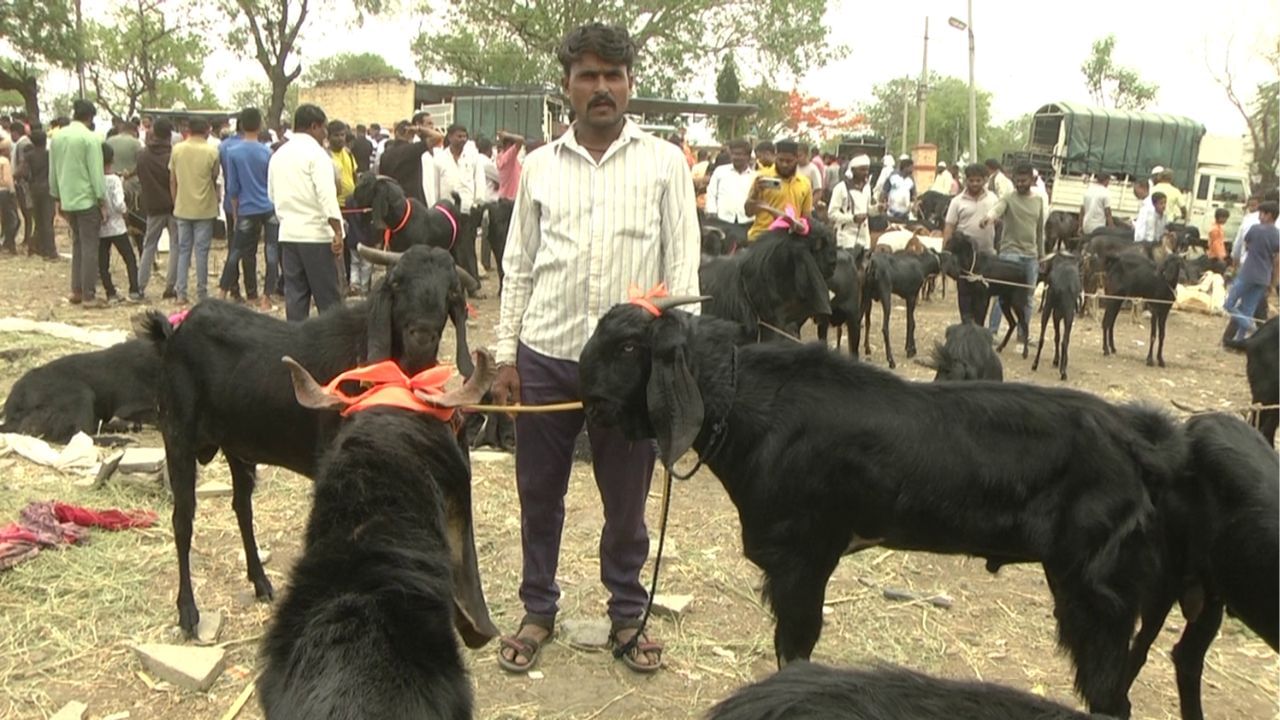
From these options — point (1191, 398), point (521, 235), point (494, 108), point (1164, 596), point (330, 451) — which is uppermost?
point (494, 108)

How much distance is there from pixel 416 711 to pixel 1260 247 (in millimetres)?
13515

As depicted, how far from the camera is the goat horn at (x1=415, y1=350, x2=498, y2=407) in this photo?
8.52ft

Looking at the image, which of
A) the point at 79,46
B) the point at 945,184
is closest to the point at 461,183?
the point at 945,184

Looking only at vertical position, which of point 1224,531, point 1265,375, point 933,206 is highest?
point 933,206

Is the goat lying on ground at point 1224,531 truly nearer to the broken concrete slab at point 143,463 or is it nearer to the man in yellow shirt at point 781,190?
the broken concrete slab at point 143,463

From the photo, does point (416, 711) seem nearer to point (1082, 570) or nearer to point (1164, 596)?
point (1082, 570)

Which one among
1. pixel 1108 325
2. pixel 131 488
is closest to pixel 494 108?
pixel 1108 325

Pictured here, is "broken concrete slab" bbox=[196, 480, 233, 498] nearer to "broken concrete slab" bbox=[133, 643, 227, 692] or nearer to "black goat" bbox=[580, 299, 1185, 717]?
"broken concrete slab" bbox=[133, 643, 227, 692]

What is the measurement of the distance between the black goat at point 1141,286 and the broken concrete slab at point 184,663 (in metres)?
11.5

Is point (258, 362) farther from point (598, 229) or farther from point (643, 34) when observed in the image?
point (643, 34)

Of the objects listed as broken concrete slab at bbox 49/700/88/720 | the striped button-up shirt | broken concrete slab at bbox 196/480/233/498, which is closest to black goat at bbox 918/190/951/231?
broken concrete slab at bbox 196/480/233/498

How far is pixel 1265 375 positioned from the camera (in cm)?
808

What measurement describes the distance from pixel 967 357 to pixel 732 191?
524 centimetres

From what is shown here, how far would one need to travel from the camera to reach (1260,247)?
12.5 m
